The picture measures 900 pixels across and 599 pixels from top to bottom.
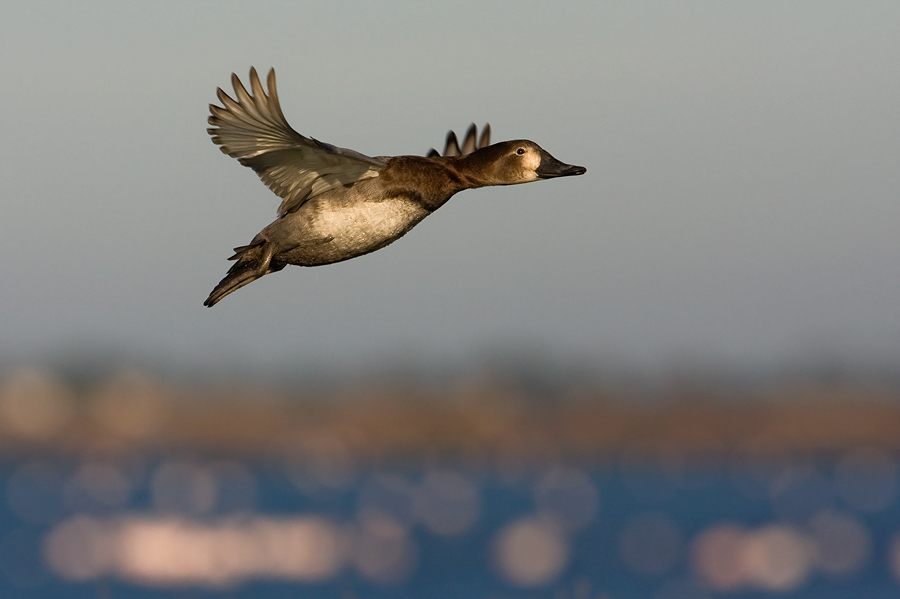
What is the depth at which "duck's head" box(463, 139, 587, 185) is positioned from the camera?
837 cm

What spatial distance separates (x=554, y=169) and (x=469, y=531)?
231 ft

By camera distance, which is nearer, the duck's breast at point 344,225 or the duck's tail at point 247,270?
the duck's breast at point 344,225

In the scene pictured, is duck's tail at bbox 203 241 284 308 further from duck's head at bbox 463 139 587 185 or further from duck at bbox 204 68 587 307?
duck's head at bbox 463 139 587 185

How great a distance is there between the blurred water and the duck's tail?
33769 mm

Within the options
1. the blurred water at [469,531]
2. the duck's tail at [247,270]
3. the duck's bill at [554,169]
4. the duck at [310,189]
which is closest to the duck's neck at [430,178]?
the duck at [310,189]

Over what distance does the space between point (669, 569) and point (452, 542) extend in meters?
14.2

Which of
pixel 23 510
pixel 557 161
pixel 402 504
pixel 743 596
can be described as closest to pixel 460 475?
pixel 402 504

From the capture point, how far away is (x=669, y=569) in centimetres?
6303

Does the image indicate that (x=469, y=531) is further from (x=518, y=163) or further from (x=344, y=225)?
(x=344, y=225)

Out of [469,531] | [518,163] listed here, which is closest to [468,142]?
[518,163]

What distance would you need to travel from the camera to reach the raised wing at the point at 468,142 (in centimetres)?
990

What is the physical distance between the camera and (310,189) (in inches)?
302

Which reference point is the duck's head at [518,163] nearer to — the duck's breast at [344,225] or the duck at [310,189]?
the duck at [310,189]

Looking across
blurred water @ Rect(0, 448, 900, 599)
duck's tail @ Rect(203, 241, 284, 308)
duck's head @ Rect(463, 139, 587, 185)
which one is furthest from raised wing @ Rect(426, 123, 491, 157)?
blurred water @ Rect(0, 448, 900, 599)
